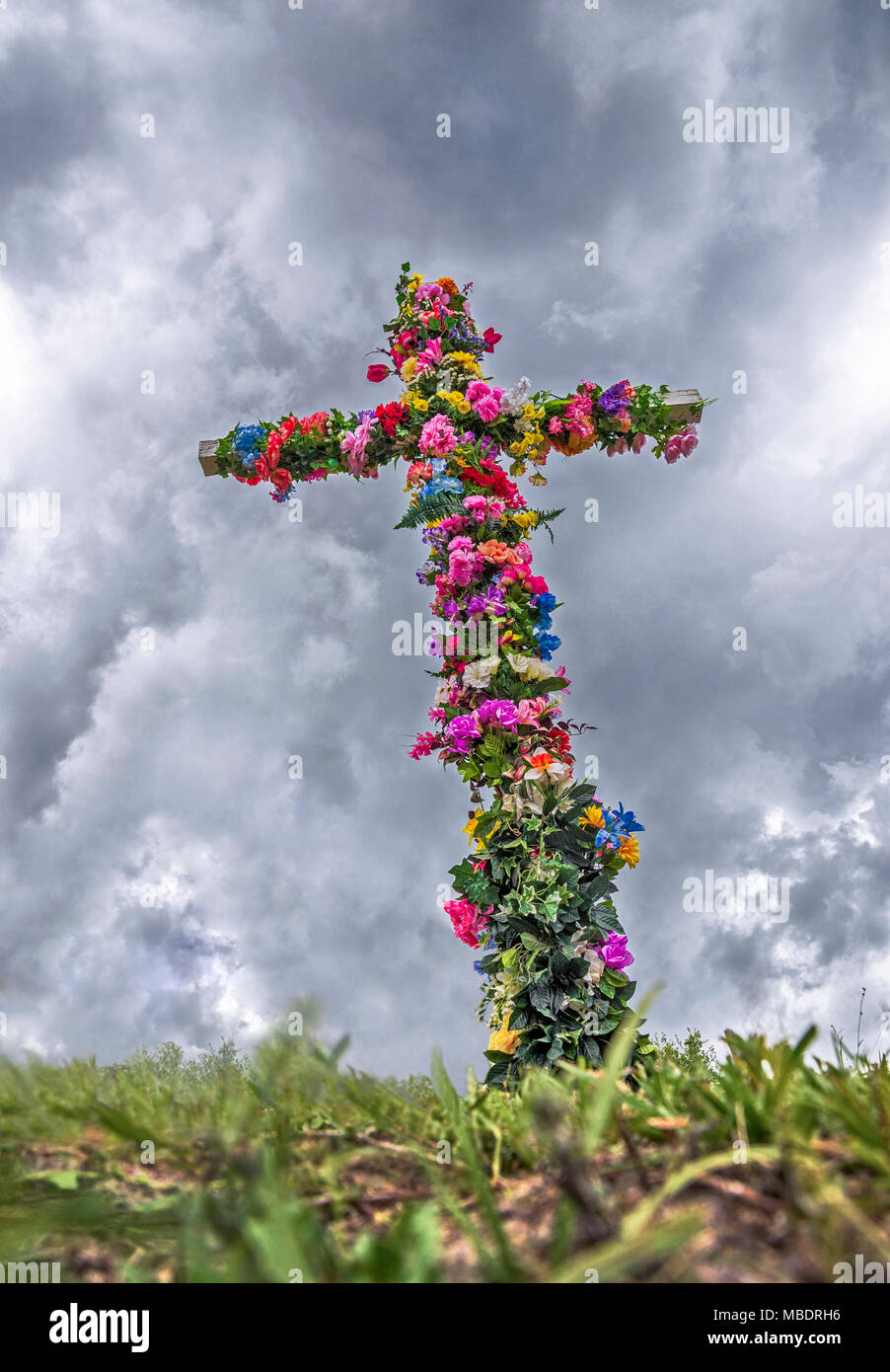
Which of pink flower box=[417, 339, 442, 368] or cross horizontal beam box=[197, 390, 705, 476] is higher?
pink flower box=[417, 339, 442, 368]

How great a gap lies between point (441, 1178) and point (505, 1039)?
136 inches

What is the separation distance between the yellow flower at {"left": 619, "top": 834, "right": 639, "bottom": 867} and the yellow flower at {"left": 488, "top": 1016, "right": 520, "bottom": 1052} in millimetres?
1157

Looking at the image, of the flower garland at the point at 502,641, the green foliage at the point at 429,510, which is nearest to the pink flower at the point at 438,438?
the flower garland at the point at 502,641

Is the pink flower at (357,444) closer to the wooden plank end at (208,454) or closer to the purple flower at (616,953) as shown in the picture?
the wooden plank end at (208,454)

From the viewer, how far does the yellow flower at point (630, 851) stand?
444 centimetres

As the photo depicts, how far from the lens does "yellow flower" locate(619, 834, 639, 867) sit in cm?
444

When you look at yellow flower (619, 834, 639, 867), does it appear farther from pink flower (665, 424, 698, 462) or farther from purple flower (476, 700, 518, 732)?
pink flower (665, 424, 698, 462)

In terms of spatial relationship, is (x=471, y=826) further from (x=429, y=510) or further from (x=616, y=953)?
(x=429, y=510)

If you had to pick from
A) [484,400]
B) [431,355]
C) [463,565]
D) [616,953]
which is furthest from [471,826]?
[431,355]

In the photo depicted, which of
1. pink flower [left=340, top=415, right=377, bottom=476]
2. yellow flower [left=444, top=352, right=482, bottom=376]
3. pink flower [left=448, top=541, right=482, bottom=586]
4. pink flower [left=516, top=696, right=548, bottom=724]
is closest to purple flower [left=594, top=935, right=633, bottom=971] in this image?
pink flower [left=516, top=696, right=548, bottom=724]

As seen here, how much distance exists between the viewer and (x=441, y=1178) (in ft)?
2.98

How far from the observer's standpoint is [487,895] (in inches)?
168
